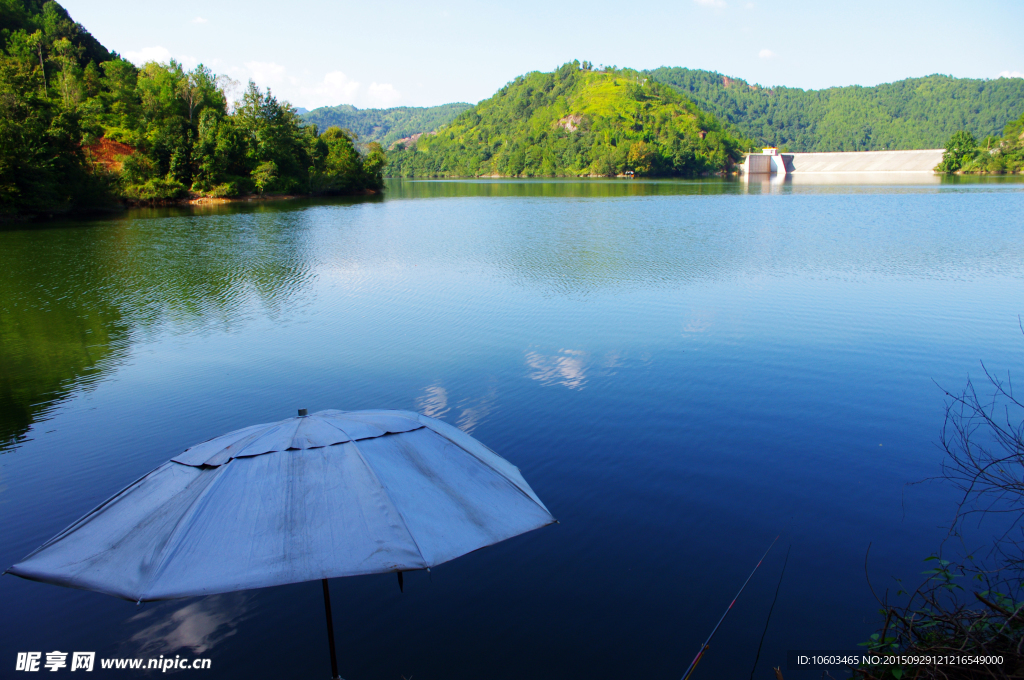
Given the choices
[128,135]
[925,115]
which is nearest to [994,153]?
[925,115]

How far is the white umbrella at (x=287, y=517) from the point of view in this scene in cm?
305

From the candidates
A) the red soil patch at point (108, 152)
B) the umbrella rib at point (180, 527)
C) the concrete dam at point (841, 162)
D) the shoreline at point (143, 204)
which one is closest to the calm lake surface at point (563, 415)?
the umbrella rib at point (180, 527)

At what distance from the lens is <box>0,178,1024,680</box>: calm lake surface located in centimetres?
479

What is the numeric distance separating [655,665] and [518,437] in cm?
394

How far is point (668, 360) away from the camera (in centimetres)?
1116

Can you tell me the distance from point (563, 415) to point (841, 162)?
139m

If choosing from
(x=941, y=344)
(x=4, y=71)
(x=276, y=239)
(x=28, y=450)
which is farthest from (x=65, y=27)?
(x=941, y=344)

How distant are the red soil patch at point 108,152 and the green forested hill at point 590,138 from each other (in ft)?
326

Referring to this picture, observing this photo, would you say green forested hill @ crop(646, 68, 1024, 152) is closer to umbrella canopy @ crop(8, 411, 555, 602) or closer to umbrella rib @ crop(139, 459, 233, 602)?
umbrella canopy @ crop(8, 411, 555, 602)

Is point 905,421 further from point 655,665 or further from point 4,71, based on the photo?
point 4,71

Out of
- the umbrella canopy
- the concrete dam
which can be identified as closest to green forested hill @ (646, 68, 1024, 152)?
the concrete dam

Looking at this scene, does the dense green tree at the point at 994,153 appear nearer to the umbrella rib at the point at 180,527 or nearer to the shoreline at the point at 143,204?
the shoreline at the point at 143,204

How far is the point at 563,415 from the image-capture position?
8.84m

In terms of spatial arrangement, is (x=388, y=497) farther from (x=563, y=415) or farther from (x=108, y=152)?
(x=108, y=152)
